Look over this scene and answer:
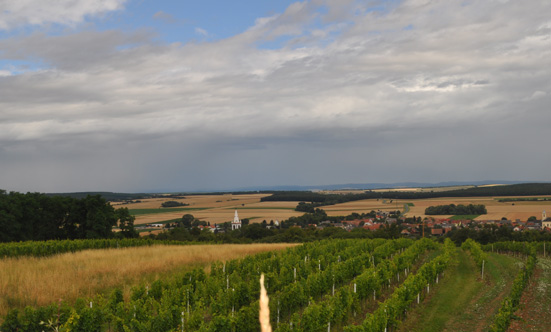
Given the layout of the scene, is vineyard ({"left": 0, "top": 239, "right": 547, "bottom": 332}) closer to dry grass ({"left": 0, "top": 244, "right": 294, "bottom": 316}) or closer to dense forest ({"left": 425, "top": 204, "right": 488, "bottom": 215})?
dry grass ({"left": 0, "top": 244, "right": 294, "bottom": 316})

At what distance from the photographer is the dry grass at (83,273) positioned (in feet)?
59.6

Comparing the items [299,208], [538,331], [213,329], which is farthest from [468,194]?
[213,329]

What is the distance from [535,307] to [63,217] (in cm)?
4837

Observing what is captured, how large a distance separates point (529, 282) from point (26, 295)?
28.0m

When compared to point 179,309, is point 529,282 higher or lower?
lower

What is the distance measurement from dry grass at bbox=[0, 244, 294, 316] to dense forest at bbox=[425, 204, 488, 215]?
8970cm

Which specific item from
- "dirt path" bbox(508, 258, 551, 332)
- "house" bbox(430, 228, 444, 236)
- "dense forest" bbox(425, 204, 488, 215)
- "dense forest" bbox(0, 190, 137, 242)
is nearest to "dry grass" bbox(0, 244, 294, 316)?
"dirt path" bbox(508, 258, 551, 332)

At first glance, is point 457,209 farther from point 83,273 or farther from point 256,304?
point 256,304

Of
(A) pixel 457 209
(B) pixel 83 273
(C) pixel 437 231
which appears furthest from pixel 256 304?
(A) pixel 457 209

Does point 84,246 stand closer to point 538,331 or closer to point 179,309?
point 179,309

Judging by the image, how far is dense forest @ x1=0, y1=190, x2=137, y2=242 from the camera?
47938mm

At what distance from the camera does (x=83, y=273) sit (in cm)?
2261

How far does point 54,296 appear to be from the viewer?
712 inches

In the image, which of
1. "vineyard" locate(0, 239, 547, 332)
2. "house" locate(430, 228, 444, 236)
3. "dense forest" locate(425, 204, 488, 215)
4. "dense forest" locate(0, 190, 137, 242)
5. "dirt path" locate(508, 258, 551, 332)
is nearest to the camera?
"vineyard" locate(0, 239, 547, 332)
